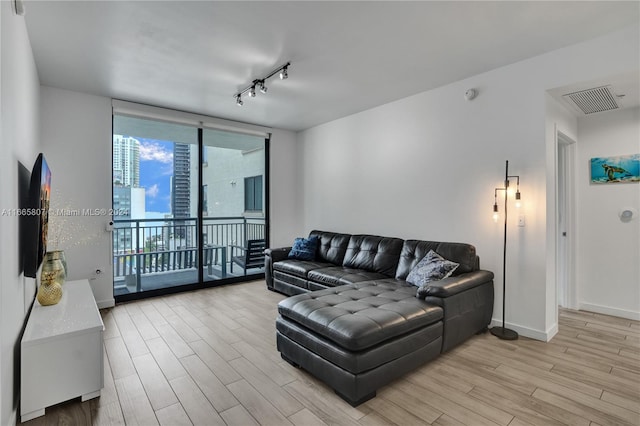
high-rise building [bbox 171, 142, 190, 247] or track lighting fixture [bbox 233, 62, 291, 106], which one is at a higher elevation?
track lighting fixture [bbox 233, 62, 291, 106]

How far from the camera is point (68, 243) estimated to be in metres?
3.70

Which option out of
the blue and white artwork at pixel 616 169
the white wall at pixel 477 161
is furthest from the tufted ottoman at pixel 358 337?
the blue and white artwork at pixel 616 169

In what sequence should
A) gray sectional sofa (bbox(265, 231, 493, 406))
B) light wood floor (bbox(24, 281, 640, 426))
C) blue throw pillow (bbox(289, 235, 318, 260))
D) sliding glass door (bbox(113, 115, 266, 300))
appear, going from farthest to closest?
blue throw pillow (bbox(289, 235, 318, 260)) < sliding glass door (bbox(113, 115, 266, 300)) < gray sectional sofa (bbox(265, 231, 493, 406)) < light wood floor (bbox(24, 281, 640, 426))

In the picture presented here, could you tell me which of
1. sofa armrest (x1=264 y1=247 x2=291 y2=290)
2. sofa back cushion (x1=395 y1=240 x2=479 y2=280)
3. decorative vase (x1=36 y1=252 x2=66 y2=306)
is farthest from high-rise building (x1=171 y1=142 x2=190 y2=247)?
sofa back cushion (x1=395 y1=240 x2=479 y2=280)

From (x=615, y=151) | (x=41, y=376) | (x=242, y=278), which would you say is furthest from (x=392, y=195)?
(x=41, y=376)

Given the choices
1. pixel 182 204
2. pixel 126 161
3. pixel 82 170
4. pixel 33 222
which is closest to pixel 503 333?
pixel 33 222

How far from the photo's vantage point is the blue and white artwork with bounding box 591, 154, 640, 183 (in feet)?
11.1

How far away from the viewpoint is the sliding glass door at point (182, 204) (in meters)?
4.30

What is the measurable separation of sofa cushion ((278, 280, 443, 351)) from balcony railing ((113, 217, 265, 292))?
287 cm

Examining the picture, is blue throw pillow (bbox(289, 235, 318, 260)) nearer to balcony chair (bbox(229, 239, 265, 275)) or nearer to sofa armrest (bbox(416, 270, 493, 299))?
balcony chair (bbox(229, 239, 265, 275))

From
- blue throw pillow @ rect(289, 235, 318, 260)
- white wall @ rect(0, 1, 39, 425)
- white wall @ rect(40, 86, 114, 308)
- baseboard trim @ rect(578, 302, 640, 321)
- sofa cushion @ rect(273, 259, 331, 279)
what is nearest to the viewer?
white wall @ rect(0, 1, 39, 425)

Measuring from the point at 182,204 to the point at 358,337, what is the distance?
377 cm

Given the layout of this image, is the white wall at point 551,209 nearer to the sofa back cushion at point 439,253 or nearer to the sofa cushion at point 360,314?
the sofa back cushion at point 439,253

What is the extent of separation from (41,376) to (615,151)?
5510mm
